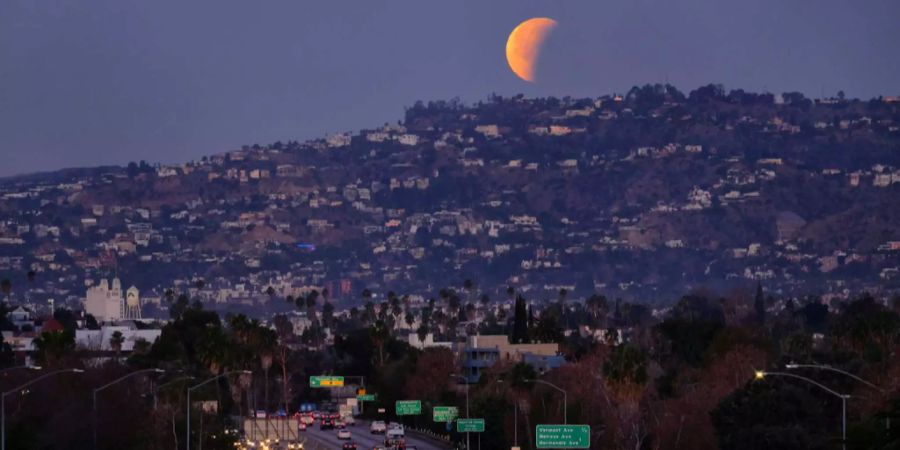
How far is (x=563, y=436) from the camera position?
108 metres

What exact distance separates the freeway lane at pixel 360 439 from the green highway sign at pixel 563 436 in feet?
66.6

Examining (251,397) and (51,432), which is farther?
(251,397)

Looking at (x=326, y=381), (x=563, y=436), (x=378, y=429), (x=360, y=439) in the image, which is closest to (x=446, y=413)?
(x=360, y=439)

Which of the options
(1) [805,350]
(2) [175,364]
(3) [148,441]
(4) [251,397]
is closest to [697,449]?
(3) [148,441]

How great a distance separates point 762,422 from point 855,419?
4.30 meters

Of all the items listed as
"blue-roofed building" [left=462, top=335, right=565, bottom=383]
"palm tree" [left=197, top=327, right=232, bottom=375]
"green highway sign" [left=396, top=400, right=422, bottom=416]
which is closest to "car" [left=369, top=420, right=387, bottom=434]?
"green highway sign" [left=396, top=400, right=422, bottom=416]

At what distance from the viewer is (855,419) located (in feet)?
311

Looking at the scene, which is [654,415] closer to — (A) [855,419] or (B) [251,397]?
(A) [855,419]

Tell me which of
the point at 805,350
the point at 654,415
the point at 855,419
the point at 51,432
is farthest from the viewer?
the point at 805,350

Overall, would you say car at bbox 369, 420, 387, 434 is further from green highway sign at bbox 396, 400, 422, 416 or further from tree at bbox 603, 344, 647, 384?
tree at bbox 603, 344, 647, 384

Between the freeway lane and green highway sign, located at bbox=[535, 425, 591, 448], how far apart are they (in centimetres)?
2029

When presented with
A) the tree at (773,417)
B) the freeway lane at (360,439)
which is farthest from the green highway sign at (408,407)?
the tree at (773,417)

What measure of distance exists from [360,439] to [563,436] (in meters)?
36.3

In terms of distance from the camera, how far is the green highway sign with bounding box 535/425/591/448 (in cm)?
10650
